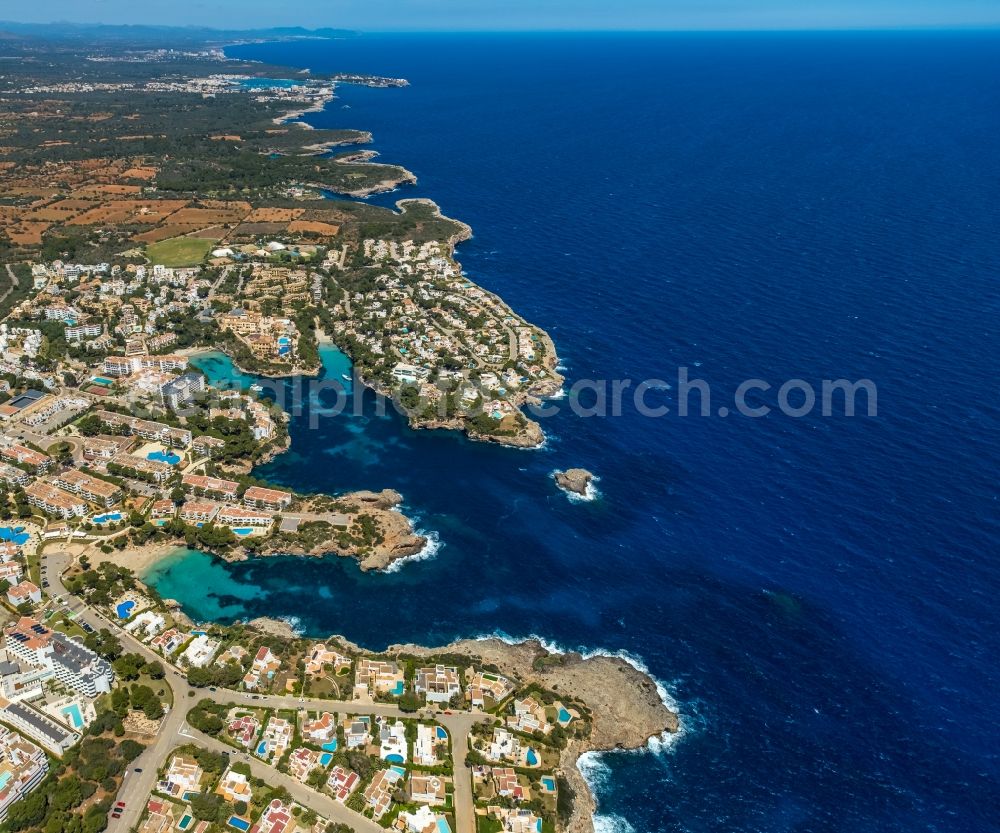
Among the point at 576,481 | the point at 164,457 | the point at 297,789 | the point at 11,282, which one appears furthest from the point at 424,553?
the point at 11,282

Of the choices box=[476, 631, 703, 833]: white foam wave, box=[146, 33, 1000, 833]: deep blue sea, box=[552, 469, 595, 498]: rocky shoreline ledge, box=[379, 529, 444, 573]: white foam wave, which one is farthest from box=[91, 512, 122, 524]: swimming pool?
box=[552, 469, 595, 498]: rocky shoreline ledge

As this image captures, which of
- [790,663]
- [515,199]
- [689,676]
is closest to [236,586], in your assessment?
[689,676]

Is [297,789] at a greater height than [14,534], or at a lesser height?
lesser

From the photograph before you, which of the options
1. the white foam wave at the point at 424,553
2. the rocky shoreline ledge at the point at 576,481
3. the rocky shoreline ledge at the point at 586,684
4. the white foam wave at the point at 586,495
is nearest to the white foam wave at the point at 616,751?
the rocky shoreline ledge at the point at 586,684

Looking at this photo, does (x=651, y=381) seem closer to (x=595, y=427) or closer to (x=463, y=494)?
(x=595, y=427)

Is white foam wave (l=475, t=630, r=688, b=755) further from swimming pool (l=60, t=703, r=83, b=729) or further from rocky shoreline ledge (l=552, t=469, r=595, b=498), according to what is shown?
swimming pool (l=60, t=703, r=83, b=729)

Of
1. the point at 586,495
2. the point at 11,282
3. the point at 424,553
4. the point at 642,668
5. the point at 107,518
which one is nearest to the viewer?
the point at 642,668

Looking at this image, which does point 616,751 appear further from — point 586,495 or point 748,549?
point 586,495
